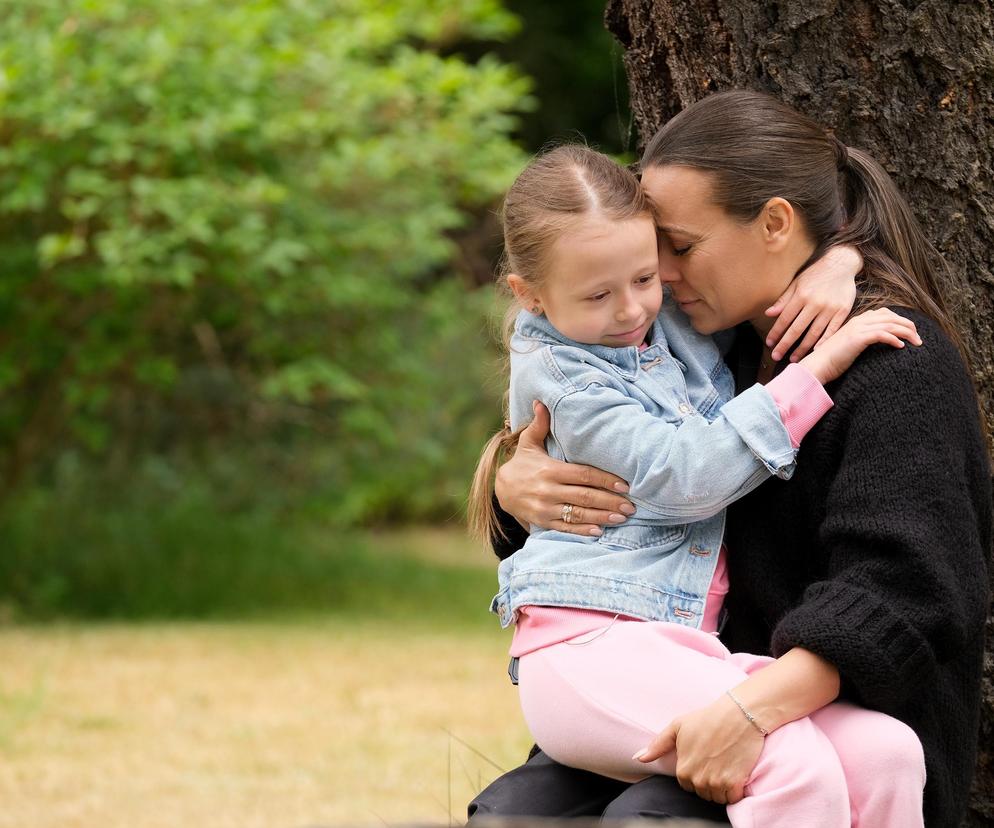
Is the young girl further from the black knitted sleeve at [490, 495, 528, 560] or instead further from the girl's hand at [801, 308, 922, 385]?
the black knitted sleeve at [490, 495, 528, 560]

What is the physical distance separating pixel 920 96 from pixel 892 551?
1000 mm

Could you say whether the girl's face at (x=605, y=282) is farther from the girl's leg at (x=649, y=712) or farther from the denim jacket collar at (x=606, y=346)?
the girl's leg at (x=649, y=712)

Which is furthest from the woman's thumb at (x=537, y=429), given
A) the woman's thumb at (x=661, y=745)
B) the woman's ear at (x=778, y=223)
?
the woman's thumb at (x=661, y=745)

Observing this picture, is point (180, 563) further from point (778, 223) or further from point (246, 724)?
point (778, 223)

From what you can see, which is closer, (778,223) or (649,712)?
(649,712)

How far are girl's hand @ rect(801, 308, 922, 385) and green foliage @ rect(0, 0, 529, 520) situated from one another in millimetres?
5273

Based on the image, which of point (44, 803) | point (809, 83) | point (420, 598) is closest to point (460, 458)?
point (420, 598)

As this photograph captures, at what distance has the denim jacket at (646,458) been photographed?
2.10m

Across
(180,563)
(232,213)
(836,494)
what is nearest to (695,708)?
(836,494)

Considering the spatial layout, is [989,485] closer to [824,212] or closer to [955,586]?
[955,586]

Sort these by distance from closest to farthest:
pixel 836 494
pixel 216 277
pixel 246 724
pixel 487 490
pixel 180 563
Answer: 1. pixel 836 494
2. pixel 487 490
3. pixel 246 724
4. pixel 216 277
5. pixel 180 563

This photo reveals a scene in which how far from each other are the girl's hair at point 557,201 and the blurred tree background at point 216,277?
4434 mm

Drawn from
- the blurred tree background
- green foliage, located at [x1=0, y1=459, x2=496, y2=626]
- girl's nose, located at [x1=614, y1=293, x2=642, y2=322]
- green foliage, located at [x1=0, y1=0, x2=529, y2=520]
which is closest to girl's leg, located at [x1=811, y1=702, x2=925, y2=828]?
girl's nose, located at [x1=614, y1=293, x2=642, y2=322]

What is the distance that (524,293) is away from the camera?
7.77 ft
